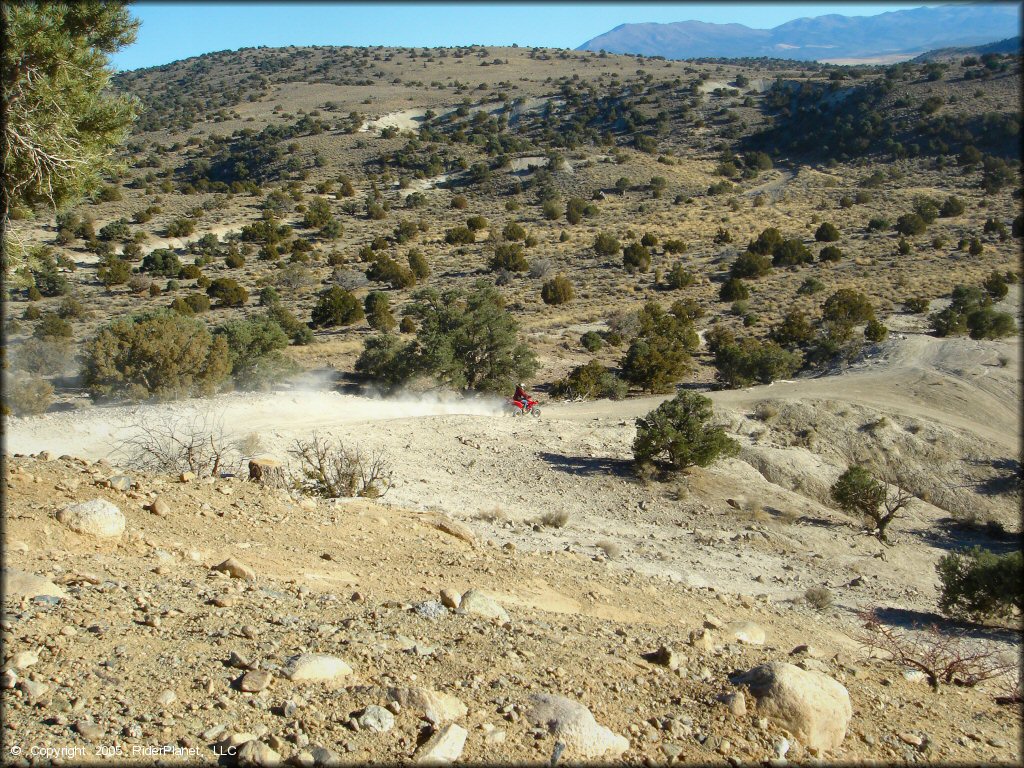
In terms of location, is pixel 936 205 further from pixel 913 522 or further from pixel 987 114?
pixel 913 522

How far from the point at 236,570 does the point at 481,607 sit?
2.31 m

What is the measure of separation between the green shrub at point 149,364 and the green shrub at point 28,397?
1190mm

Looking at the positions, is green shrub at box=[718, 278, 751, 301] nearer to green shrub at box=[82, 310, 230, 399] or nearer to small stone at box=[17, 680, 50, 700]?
green shrub at box=[82, 310, 230, 399]

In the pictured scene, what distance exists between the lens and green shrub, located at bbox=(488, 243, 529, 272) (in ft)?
128

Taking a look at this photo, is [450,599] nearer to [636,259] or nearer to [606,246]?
[636,259]

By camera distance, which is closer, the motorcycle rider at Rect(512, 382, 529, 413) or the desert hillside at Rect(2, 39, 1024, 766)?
the desert hillside at Rect(2, 39, 1024, 766)

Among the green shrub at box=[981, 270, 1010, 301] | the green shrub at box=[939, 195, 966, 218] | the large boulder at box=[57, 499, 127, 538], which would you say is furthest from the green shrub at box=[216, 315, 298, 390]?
the green shrub at box=[939, 195, 966, 218]

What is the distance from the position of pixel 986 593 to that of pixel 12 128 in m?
13.4

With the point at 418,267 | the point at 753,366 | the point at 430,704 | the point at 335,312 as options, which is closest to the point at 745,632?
the point at 430,704

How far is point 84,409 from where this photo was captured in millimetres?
17344

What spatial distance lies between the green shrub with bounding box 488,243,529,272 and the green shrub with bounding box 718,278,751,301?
1110 centimetres

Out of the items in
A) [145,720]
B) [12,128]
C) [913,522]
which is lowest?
[913,522]

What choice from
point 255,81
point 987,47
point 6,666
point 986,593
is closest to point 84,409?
point 6,666

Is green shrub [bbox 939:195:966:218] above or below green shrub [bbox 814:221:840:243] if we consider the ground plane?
above
